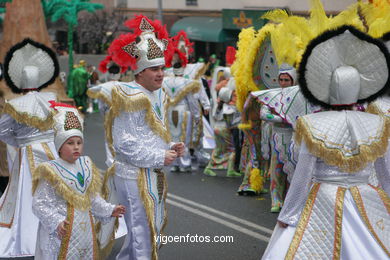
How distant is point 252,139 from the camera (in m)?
10.1

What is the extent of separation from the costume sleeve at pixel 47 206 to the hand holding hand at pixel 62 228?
0.03 meters

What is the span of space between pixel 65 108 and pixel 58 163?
0.43 metres

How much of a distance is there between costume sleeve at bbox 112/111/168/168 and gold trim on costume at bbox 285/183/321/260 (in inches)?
55.1

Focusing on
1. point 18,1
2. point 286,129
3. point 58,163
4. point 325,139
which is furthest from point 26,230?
point 18,1

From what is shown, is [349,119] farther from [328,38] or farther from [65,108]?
[65,108]

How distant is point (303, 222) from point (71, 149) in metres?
1.77

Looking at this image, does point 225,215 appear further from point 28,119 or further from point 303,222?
point 303,222

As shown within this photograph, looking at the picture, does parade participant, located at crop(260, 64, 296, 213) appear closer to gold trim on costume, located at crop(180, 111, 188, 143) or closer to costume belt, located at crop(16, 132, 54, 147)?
costume belt, located at crop(16, 132, 54, 147)

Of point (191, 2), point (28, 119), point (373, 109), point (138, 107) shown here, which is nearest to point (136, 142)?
point (138, 107)

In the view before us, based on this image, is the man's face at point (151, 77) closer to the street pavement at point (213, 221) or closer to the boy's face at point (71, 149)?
the boy's face at point (71, 149)

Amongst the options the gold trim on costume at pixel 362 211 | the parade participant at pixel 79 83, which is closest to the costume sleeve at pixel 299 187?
the gold trim on costume at pixel 362 211

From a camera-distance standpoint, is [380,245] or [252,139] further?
[252,139]

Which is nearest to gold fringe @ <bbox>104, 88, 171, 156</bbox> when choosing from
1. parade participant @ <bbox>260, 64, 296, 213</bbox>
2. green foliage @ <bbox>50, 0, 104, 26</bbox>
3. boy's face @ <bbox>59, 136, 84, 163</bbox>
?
boy's face @ <bbox>59, 136, 84, 163</bbox>

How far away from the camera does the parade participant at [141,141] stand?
5840mm
